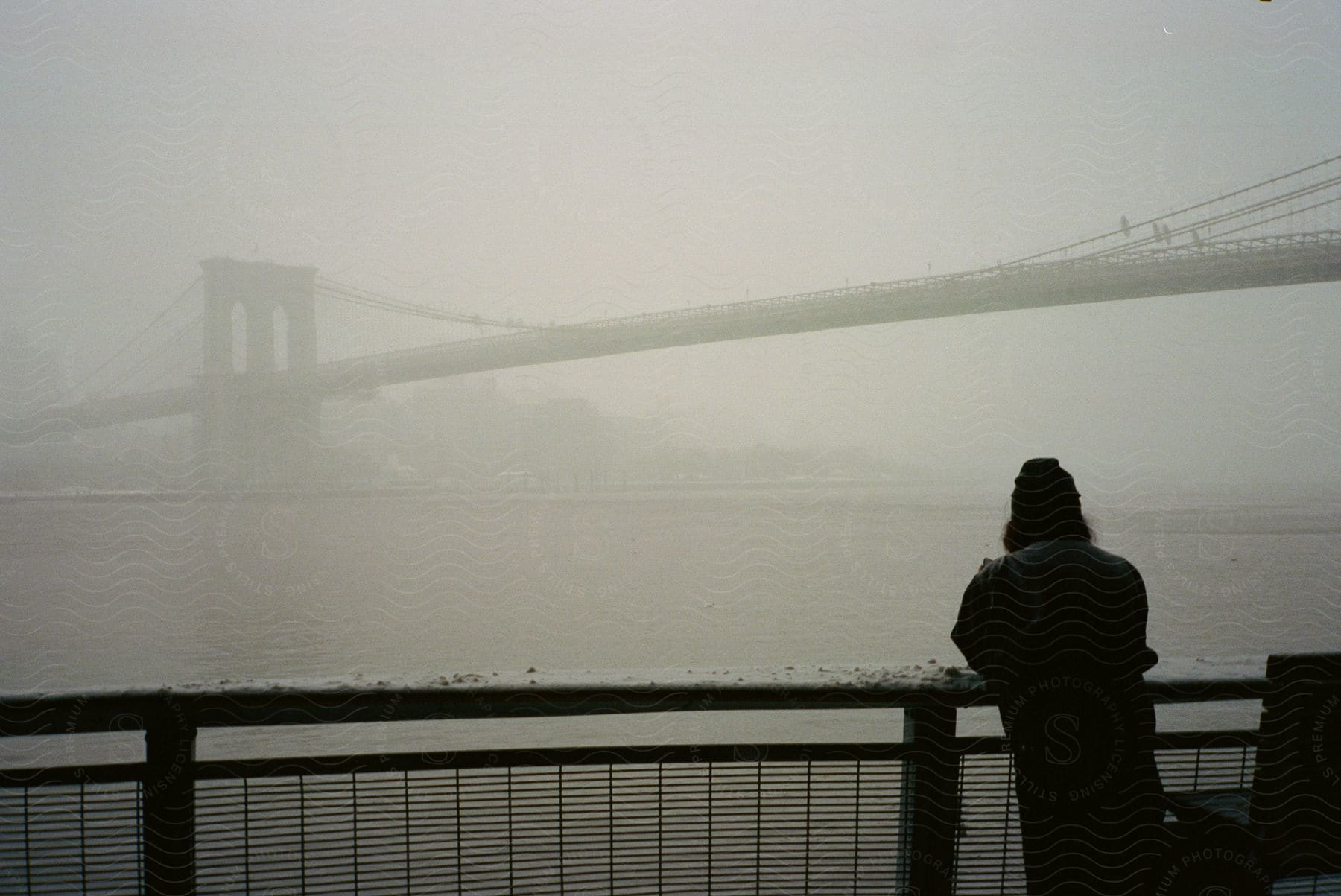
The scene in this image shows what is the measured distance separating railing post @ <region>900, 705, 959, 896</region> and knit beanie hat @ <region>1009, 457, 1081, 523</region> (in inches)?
13.4

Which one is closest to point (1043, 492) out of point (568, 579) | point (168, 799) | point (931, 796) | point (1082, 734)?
point (1082, 734)

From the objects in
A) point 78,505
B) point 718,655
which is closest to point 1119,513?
point 718,655

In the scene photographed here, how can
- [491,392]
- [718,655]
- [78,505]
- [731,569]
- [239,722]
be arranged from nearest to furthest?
[239,722], [78,505], [491,392], [731,569], [718,655]

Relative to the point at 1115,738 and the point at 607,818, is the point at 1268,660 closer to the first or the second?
the point at 1115,738

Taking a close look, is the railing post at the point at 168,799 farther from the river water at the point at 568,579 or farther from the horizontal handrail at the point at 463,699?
the river water at the point at 568,579

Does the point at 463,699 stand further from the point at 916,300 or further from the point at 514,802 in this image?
the point at 916,300

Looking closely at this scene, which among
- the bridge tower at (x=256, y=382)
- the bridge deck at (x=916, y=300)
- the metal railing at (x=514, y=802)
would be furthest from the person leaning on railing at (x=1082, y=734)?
the bridge tower at (x=256, y=382)

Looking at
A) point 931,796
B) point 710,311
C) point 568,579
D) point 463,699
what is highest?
point 710,311

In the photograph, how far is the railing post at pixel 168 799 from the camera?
2.72 ft

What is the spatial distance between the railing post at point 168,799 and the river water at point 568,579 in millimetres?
676

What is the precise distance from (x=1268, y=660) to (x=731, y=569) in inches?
63.3

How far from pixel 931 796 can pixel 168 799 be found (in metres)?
0.78

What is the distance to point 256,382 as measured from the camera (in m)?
2.07

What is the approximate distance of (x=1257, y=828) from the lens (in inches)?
34.3
